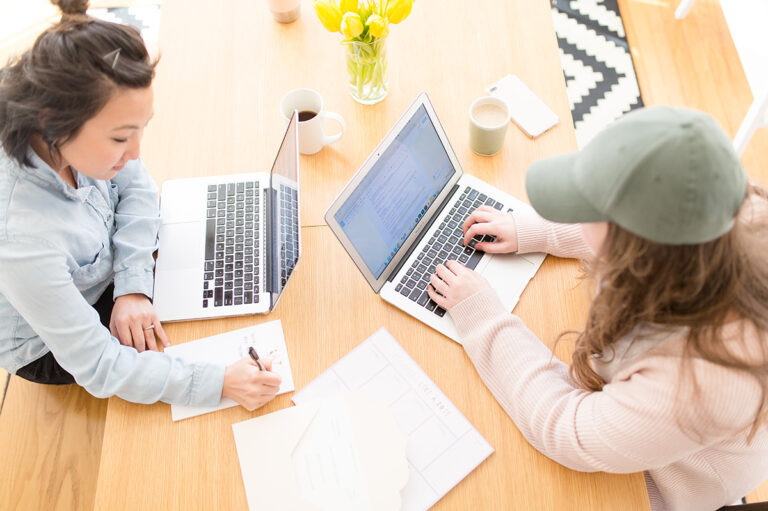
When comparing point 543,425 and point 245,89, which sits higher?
point 245,89

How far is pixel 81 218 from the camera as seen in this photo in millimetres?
1074

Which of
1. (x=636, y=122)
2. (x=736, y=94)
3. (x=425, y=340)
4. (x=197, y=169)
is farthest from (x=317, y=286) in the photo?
(x=736, y=94)

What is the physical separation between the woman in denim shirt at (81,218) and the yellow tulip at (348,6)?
1.30ft

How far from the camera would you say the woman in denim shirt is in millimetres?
895

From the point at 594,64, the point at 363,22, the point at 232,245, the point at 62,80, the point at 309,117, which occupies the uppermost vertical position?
the point at 62,80

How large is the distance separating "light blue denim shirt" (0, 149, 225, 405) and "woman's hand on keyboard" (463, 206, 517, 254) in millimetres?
550

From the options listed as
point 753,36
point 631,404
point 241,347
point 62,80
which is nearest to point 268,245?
point 241,347

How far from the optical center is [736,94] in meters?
2.22

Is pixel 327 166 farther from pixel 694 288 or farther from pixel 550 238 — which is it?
pixel 694 288

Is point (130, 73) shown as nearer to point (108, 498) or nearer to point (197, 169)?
point (197, 169)

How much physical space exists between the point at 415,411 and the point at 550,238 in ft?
1.39

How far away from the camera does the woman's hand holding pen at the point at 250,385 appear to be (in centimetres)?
100

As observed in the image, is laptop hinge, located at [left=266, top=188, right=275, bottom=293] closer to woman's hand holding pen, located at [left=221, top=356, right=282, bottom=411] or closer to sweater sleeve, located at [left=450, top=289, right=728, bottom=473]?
woman's hand holding pen, located at [left=221, top=356, right=282, bottom=411]

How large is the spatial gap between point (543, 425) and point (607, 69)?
1.83 m
